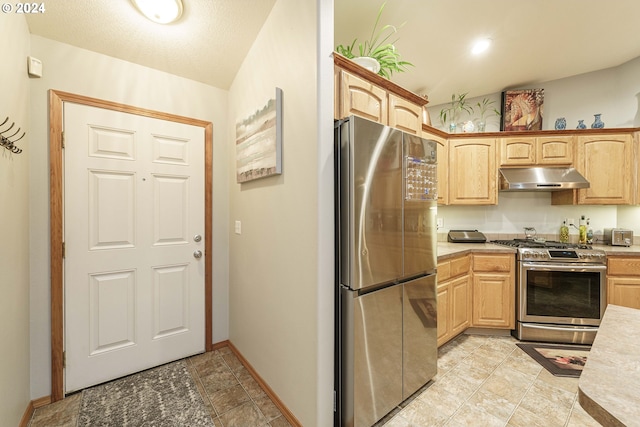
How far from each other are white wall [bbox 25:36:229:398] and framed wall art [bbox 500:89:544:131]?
3.19 metres

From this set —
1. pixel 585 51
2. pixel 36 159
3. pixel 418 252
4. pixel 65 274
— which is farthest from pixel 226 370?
pixel 585 51

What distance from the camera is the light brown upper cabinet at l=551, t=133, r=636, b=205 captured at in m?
2.75

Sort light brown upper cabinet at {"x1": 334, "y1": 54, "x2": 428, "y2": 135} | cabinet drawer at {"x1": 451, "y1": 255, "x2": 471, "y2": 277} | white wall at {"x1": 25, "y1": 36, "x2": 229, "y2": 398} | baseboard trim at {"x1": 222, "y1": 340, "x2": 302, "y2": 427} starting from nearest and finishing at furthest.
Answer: light brown upper cabinet at {"x1": 334, "y1": 54, "x2": 428, "y2": 135} < baseboard trim at {"x1": 222, "y1": 340, "x2": 302, "y2": 427} < white wall at {"x1": 25, "y1": 36, "x2": 229, "y2": 398} < cabinet drawer at {"x1": 451, "y1": 255, "x2": 471, "y2": 277}

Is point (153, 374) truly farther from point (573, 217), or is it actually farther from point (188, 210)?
point (573, 217)

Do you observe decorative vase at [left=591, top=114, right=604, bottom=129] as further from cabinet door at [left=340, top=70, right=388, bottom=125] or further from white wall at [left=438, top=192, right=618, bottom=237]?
cabinet door at [left=340, top=70, right=388, bottom=125]

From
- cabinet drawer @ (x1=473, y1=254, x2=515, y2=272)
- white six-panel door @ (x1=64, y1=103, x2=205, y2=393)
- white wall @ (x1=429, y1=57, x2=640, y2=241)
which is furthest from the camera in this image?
white wall @ (x1=429, y1=57, x2=640, y2=241)

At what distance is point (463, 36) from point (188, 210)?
8.98ft

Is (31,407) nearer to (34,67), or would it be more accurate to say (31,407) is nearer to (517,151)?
(34,67)

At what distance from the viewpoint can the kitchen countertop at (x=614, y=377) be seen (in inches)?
20.0

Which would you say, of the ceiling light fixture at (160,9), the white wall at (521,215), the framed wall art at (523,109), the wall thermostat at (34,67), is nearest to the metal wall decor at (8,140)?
the wall thermostat at (34,67)

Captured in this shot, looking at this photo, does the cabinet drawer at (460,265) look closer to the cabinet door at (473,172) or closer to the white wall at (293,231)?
the cabinet door at (473,172)

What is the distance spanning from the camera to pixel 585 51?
2537 mm

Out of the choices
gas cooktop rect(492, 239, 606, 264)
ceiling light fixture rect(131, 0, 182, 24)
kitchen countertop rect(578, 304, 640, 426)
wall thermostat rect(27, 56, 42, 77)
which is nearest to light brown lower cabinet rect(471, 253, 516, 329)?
gas cooktop rect(492, 239, 606, 264)

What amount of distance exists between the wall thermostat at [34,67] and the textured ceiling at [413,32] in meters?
0.20
